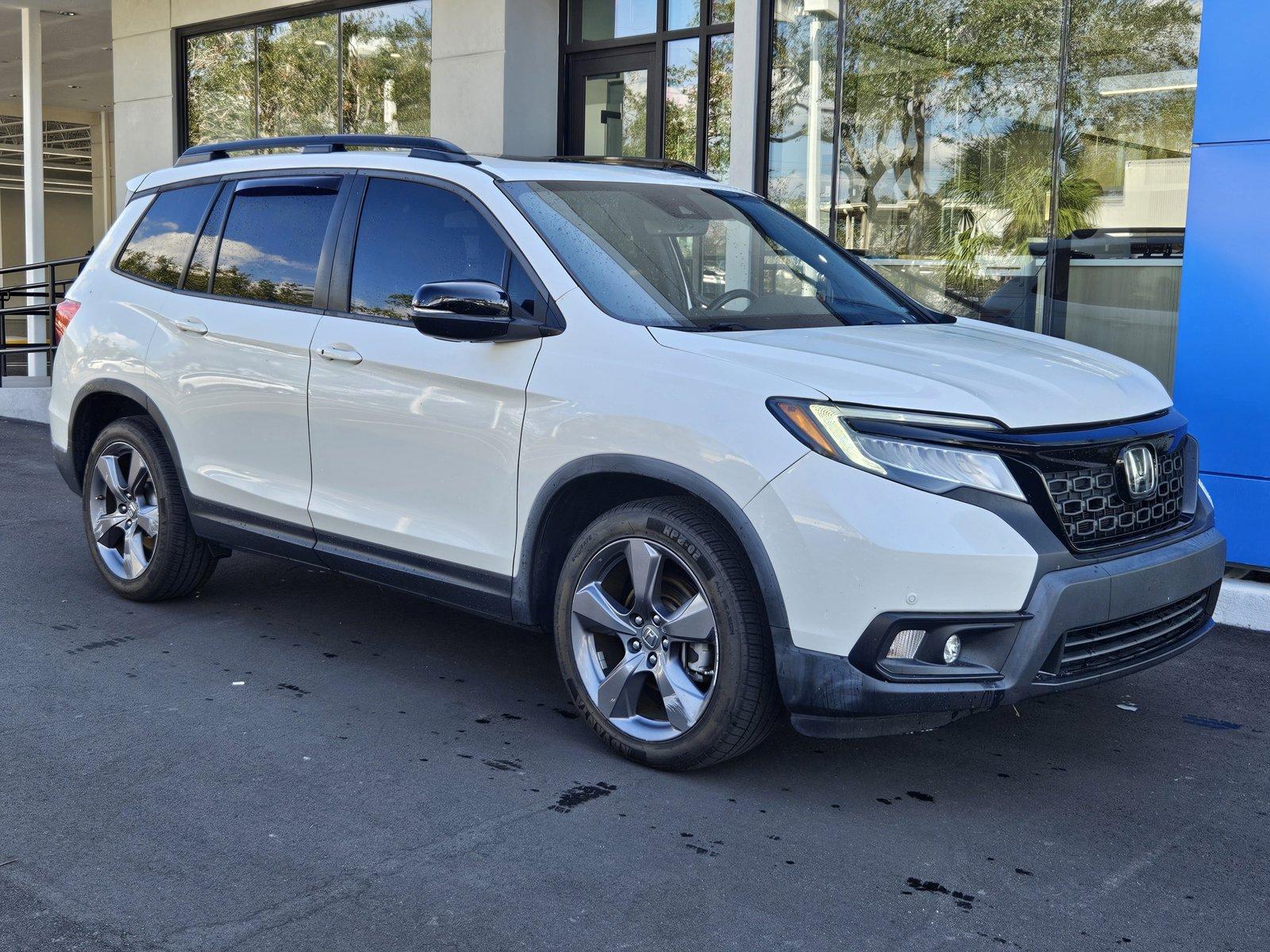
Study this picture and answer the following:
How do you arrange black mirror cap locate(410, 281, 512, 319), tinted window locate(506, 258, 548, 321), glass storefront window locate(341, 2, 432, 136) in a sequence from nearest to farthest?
black mirror cap locate(410, 281, 512, 319) → tinted window locate(506, 258, 548, 321) → glass storefront window locate(341, 2, 432, 136)

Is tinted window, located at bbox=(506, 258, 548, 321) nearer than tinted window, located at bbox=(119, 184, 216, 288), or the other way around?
tinted window, located at bbox=(506, 258, 548, 321)

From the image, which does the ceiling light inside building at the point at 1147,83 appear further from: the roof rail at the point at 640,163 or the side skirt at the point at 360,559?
the side skirt at the point at 360,559

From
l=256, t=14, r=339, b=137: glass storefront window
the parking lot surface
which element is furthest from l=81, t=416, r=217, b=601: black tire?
l=256, t=14, r=339, b=137: glass storefront window

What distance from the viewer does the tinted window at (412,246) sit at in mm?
4648

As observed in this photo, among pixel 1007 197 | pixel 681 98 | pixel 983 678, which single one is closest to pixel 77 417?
pixel 983 678

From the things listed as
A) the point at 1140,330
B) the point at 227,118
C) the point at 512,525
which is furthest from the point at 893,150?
the point at 227,118

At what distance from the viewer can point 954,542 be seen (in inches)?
137

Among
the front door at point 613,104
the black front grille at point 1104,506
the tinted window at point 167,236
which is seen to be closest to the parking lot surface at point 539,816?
the black front grille at point 1104,506

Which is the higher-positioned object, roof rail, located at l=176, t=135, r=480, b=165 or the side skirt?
roof rail, located at l=176, t=135, r=480, b=165

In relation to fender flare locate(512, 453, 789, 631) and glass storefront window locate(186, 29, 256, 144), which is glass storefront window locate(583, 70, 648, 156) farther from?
fender flare locate(512, 453, 789, 631)

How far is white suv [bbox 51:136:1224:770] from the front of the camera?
3.58m

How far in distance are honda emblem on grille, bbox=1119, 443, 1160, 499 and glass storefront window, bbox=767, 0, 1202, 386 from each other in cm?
499

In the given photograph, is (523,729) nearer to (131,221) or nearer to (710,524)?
(710,524)

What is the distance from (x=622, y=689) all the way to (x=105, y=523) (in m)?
3.12
